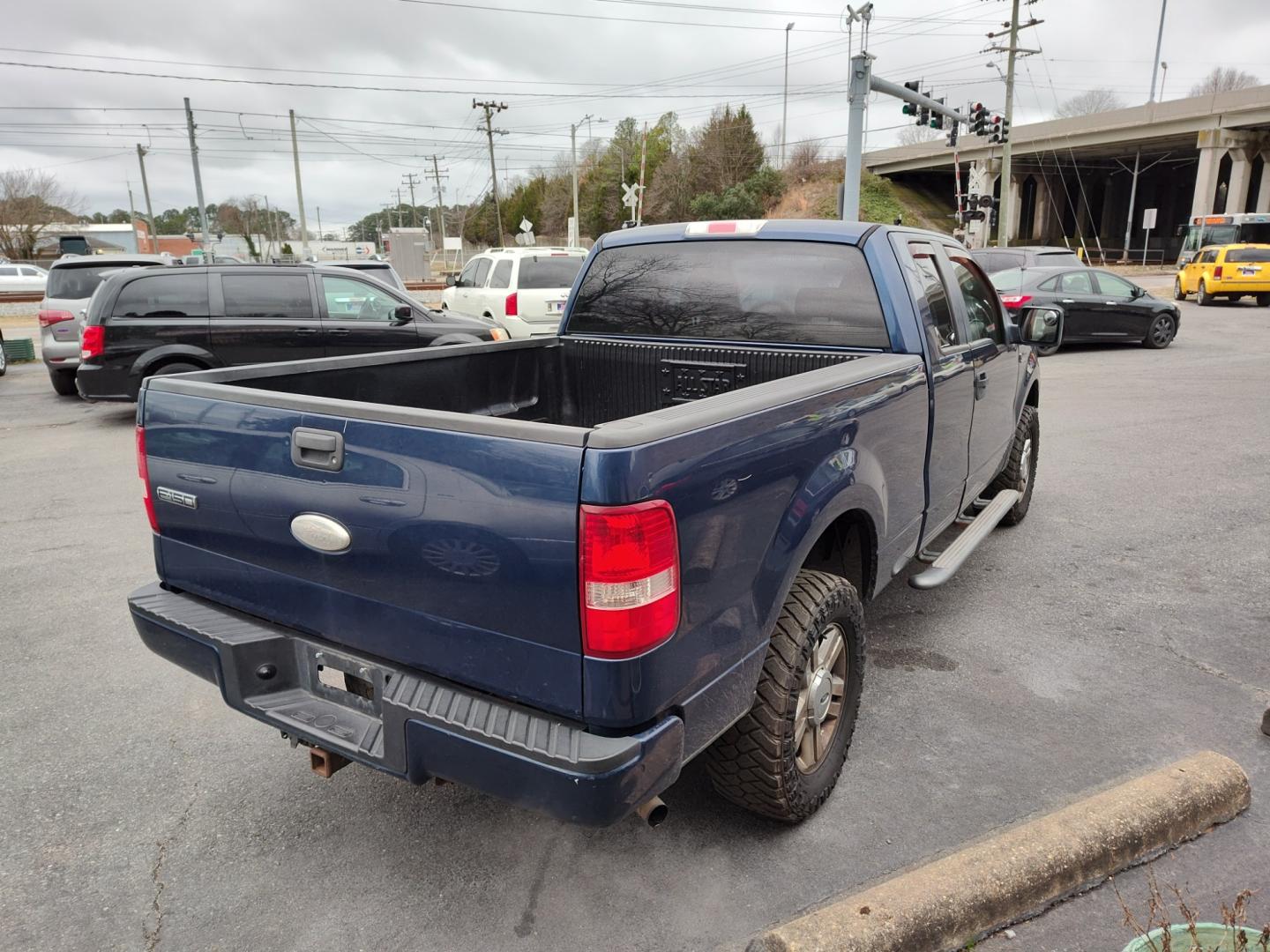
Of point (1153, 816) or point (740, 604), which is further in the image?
point (1153, 816)

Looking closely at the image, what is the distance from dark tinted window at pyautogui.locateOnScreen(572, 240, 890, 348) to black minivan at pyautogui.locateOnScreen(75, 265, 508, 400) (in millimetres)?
6205

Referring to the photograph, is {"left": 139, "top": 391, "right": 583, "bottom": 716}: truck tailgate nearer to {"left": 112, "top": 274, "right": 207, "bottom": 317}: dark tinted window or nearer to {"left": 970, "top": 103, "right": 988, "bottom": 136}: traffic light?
{"left": 112, "top": 274, "right": 207, "bottom": 317}: dark tinted window

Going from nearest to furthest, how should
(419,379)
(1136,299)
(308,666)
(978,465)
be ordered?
(308,666), (419,379), (978,465), (1136,299)

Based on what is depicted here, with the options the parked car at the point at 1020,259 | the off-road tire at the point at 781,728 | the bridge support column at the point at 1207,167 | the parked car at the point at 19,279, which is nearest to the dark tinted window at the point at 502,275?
the parked car at the point at 1020,259

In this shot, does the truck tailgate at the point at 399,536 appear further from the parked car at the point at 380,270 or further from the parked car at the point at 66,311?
the parked car at the point at 380,270

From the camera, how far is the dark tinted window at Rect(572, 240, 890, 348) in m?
3.69

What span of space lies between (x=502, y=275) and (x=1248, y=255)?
2206 cm

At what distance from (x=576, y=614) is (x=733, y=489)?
20.8 inches

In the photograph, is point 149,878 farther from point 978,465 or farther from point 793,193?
point 793,193

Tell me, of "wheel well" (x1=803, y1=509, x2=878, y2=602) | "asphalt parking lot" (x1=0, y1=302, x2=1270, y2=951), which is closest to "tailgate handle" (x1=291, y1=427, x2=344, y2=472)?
"asphalt parking lot" (x1=0, y1=302, x2=1270, y2=951)

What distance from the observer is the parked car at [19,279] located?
1265 inches

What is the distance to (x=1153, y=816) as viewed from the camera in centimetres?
272

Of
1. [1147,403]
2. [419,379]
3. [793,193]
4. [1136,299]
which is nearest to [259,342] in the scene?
[419,379]

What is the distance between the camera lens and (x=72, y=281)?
12805mm
